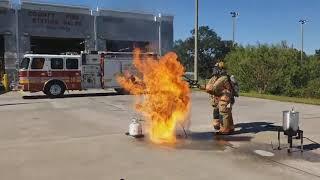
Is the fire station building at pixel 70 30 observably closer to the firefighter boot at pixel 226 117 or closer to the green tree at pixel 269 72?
the green tree at pixel 269 72

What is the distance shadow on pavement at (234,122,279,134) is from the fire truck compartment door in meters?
14.2

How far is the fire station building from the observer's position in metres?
35.7

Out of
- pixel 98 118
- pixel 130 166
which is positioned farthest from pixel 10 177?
pixel 98 118

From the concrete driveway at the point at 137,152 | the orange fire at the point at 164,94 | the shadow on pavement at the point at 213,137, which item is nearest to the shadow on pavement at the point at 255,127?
the concrete driveway at the point at 137,152

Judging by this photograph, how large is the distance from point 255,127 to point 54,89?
1463 centimetres

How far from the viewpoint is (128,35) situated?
133 feet

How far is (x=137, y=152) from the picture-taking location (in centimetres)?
972

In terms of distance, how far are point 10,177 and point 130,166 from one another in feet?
6.87

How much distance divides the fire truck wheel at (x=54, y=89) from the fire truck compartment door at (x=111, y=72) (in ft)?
9.04

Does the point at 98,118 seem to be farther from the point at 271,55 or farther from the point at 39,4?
the point at 39,4

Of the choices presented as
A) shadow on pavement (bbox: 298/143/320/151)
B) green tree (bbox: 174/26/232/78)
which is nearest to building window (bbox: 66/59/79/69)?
shadow on pavement (bbox: 298/143/320/151)

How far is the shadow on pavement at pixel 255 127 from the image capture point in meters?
12.5

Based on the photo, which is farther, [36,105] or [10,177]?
[36,105]

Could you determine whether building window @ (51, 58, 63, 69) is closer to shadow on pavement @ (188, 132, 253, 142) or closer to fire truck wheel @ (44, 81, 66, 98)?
fire truck wheel @ (44, 81, 66, 98)
